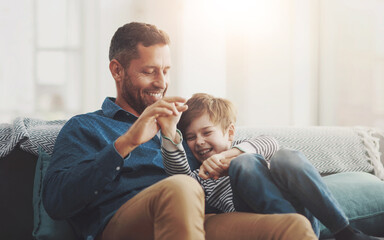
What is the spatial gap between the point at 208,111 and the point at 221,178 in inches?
9.4

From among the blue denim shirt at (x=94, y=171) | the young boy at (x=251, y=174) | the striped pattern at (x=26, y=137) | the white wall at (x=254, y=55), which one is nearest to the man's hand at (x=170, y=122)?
the young boy at (x=251, y=174)

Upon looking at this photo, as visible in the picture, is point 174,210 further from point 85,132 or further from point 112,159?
point 85,132

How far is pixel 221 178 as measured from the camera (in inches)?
53.6

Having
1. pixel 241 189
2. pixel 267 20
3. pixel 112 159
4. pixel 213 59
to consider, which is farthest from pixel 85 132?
pixel 267 20

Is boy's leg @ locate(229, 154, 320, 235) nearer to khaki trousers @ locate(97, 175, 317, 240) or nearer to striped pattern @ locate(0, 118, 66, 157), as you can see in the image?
khaki trousers @ locate(97, 175, 317, 240)

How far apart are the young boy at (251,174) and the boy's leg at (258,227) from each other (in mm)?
63

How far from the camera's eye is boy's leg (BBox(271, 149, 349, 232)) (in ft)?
3.57

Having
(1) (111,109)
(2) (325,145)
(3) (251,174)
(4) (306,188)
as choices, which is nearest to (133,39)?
(1) (111,109)

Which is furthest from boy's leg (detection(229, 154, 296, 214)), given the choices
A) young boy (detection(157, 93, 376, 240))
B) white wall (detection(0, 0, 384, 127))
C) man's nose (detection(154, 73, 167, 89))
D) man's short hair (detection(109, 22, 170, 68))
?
white wall (detection(0, 0, 384, 127))

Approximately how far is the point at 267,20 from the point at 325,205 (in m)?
2.35

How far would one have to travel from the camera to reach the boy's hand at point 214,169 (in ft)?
3.99

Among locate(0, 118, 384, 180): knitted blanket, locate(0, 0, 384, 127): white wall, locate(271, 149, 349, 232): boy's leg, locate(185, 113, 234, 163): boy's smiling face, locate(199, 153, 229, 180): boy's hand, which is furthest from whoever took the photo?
locate(0, 0, 384, 127): white wall

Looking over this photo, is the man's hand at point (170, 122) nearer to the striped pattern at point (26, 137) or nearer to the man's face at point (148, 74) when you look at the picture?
the man's face at point (148, 74)

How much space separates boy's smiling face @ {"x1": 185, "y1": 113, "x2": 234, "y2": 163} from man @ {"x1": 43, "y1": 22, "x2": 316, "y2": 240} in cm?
12
